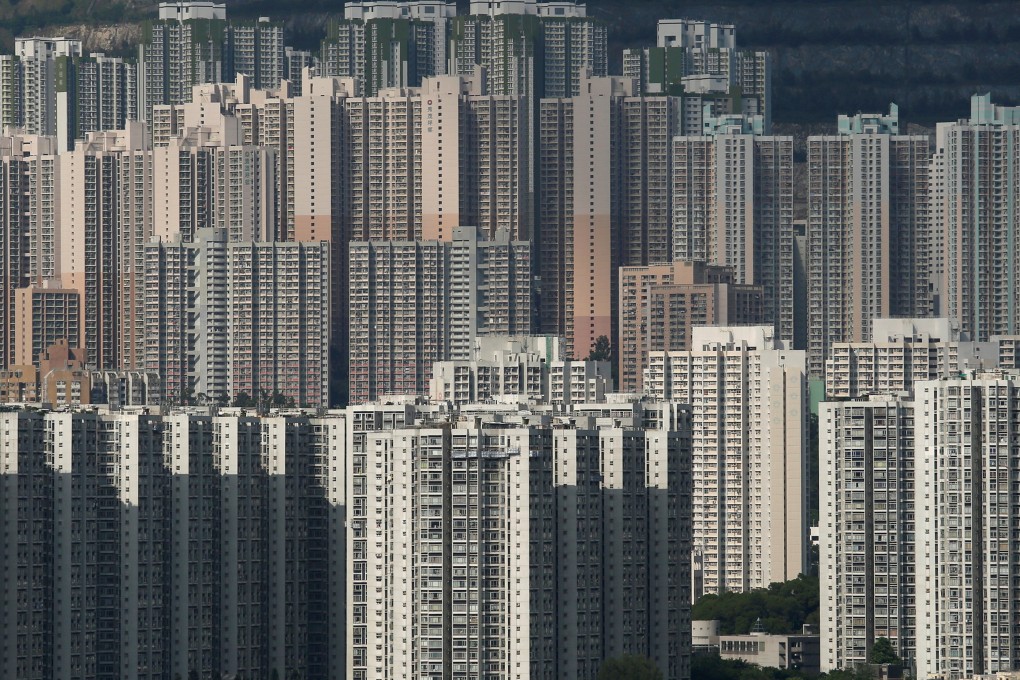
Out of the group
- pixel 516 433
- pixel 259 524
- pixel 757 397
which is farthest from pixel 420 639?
pixel 757 397

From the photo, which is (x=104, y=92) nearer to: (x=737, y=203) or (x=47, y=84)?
(x=47, y=84)

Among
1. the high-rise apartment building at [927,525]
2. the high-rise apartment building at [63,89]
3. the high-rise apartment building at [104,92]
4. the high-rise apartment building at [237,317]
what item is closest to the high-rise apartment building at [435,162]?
the high-rise apartment building at [237,317]

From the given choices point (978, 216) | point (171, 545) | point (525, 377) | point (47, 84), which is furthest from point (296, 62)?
point (171, 545)

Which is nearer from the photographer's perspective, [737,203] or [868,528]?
[868,528]

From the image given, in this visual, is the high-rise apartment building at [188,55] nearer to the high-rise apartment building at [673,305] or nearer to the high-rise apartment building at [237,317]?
the high-rise apartment building at [237,317]

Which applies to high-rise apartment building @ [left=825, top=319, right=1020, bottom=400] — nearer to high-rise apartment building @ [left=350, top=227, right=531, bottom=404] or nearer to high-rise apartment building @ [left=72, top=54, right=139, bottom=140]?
high-rise apartment building @ [left=350, top=227, right=531, bottom=404]
